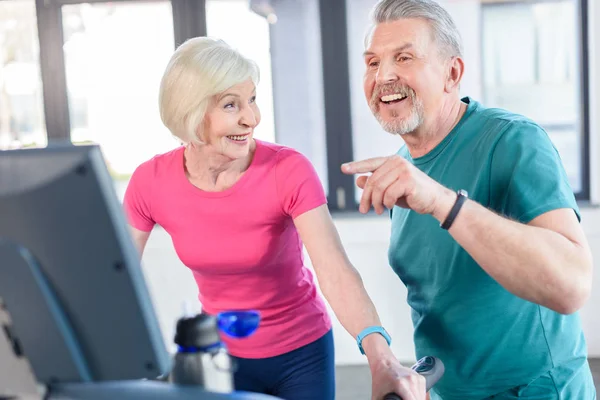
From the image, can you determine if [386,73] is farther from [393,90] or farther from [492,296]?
[492,296]

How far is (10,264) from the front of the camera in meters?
0.83

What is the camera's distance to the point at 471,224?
3.81 ft

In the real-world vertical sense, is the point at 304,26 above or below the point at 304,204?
above

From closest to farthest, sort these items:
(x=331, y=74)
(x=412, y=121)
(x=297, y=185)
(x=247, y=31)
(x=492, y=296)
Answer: (x=492, y=296) → (x=412, y=121) → (x=297, y=185) → (x=331, y=74) → (x=247, y=31)

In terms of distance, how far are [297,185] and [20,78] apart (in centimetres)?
369

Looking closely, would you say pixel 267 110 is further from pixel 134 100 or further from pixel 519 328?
pixel 519 328

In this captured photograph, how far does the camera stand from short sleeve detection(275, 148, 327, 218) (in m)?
1.67

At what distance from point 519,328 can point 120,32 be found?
12.8 feet

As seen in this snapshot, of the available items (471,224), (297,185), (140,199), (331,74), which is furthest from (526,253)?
(331,74)

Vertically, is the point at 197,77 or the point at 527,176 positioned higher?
the point at 197,77

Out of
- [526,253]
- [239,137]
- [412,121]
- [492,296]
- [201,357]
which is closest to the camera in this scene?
[201,357]

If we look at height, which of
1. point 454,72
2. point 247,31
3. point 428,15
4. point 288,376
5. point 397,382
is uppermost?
point 247,31

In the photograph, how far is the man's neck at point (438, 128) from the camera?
4.94 feet

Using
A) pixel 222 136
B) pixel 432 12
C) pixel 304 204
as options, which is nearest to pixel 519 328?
pixel 304 204
